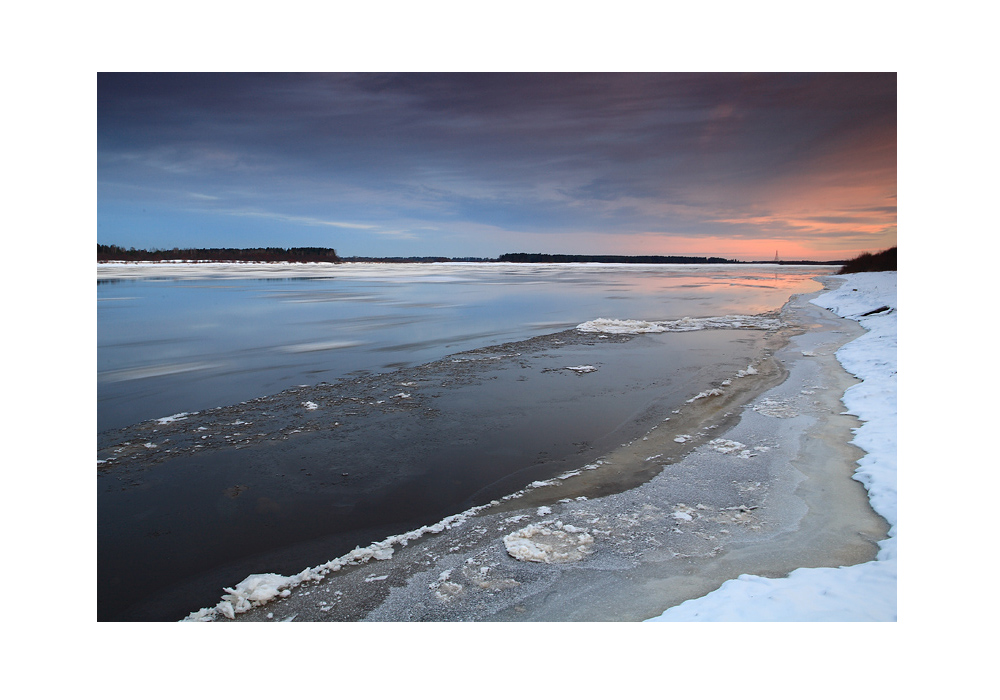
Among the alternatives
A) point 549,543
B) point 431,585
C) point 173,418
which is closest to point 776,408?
point 549,543

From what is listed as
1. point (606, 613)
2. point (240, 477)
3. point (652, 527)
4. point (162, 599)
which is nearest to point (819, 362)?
point (652, 527)

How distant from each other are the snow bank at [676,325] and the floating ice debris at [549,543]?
27.1 ft

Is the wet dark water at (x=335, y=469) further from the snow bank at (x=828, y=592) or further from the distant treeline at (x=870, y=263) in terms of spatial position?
the distant treeline at (x=870, y=263)

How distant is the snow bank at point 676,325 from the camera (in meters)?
11.5

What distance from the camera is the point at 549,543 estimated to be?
313 cm

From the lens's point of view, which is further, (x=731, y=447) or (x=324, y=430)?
(x=324, y=430)

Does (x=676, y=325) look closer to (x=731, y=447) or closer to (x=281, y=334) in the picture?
(x=731, y=447)

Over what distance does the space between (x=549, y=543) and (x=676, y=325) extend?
33.8 feet

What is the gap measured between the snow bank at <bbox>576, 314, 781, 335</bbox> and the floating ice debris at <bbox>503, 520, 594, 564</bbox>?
27.1 ft

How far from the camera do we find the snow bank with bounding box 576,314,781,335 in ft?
37.7

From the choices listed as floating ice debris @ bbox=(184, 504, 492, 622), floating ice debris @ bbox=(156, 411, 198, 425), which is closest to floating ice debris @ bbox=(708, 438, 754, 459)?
floating ice debris @ bbox=(184, 504, 492, 622)

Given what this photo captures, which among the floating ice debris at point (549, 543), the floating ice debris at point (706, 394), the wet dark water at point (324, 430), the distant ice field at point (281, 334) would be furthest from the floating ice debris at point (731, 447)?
the distant ice field at point (281, 334)

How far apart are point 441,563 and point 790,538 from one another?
7.46ft
